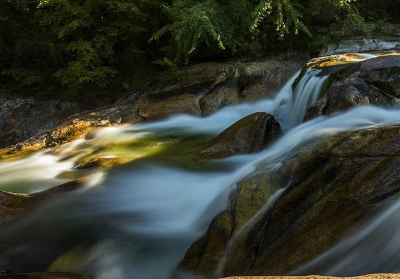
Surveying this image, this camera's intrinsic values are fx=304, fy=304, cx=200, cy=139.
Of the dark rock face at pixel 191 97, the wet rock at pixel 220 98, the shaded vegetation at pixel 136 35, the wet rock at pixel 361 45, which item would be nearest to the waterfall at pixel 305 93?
the dark rock face at pixel 191 97

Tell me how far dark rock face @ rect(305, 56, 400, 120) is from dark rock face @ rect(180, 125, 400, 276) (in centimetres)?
162

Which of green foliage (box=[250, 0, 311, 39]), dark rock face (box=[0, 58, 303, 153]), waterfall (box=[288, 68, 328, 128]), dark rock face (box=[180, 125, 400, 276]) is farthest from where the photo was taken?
green foliage (box=[250, 0, 311, 39])

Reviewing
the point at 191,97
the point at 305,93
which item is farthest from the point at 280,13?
the point at 191,97

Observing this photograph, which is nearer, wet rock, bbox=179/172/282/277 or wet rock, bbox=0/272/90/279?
wet rock, bbox=0/272/90/279

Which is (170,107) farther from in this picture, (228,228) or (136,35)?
(228,228)

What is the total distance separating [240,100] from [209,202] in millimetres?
5104

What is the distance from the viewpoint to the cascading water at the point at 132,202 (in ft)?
11.7

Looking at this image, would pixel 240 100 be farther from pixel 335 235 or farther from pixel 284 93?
pixel 335 235

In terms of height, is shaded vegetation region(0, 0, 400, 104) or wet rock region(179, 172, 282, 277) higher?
shaded vegetation region(0, 0, 400, 104)

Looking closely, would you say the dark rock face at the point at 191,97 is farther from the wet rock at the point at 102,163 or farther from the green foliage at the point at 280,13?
the wet rock at the point at 102,163

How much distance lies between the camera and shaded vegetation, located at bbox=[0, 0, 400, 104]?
968cm

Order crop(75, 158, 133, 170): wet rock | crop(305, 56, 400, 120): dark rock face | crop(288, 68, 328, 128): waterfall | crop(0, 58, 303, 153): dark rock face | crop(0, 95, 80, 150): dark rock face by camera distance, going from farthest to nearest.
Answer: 1. crop(0, 95, 80, 150): dark rock face
2. crop(0, 58, 303, 153): dark rock face
3. crop(288, 68, 328, 128): waterfall
4. crop(75, 158, 133, 170): wet rock
5. crop(305, 56, 400, 120): dark rock face

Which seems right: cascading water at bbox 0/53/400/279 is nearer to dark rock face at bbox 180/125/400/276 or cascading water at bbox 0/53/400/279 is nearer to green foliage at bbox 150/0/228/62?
dark rock face at bbox 180/125/400/276

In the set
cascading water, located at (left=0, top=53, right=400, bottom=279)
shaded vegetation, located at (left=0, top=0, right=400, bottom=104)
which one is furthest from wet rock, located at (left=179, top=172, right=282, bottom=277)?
shaded vegetation, located at (left=0, top=0, right=400, bottom=104)
